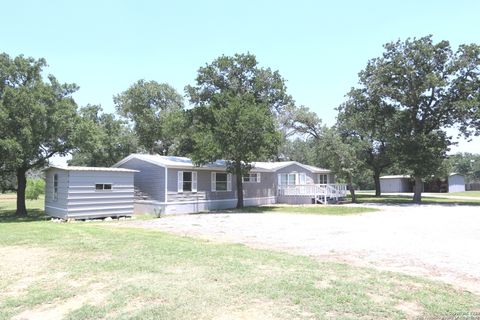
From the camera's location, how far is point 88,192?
1973 centimetres

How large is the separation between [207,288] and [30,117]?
17991 millimetres

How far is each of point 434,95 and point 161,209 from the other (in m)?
22.5

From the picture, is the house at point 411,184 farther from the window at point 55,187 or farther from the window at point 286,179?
the window at point 55,187

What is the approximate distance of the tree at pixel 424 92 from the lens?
98.9ft

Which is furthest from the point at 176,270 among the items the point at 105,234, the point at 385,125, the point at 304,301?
the point at 385,125

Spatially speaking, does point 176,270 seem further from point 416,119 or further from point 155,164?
point 416,119

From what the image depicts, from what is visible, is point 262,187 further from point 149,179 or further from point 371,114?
point 371,114

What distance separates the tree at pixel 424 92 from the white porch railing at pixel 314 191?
583cm

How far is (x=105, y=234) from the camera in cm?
1263

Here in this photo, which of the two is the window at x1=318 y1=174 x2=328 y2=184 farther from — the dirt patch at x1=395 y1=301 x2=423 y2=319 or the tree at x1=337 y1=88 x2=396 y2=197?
the dirt patch at x1=395 y1=301 x2=423 y2=319

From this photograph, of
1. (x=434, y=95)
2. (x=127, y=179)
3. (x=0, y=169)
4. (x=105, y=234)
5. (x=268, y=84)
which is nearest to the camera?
(x=105, y=234)

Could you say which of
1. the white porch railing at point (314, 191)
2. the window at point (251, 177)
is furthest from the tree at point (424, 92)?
the window at point (251, 177)

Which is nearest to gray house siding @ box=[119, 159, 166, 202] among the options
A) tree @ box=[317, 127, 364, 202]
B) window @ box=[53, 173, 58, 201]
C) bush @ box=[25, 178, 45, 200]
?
window @ box=[53, 173, 58, 201]

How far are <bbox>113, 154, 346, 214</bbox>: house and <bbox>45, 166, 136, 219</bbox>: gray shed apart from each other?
2.18 metres
